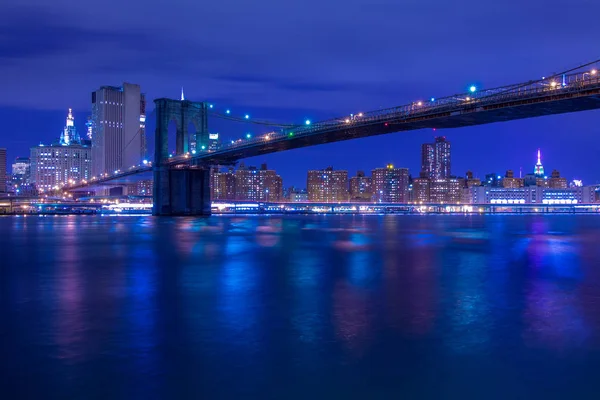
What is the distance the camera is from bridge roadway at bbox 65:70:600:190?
2912 cm

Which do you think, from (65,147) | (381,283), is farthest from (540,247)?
(65,147)

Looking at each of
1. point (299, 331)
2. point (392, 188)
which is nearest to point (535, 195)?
point (392, 188)

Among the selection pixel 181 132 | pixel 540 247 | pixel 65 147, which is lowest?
pixel 540 247

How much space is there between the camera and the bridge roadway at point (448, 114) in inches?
1147

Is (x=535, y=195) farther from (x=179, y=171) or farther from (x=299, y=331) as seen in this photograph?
(x=299, y=331)

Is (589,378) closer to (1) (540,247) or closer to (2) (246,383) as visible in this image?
(2) (246,383)

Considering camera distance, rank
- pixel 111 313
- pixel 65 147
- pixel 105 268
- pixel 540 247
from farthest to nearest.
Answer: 1. pixel 65 147
2. pixel 540 247
3. pixel 105 268
4. pixel 111 313

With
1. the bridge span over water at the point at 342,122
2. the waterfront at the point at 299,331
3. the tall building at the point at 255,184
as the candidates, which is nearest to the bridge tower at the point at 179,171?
the bridge span over water at the point at 342,122

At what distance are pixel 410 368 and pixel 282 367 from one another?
1.65 meters

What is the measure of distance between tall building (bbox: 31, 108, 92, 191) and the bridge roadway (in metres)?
133

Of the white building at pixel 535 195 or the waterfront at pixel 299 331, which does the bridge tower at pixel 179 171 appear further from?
the white building at pixel 535 195

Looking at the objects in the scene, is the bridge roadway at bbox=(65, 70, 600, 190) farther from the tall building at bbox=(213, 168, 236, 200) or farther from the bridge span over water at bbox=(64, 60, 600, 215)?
the tall building at bbox=(213, 168, 236, 200)

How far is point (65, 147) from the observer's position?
604ft

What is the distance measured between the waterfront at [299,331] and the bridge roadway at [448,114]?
1447 cm
